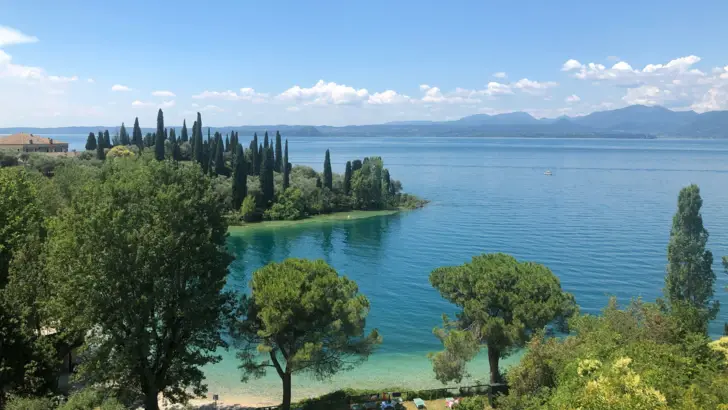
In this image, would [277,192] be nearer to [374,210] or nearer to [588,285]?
[374,210]

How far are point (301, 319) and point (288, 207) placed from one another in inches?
2521

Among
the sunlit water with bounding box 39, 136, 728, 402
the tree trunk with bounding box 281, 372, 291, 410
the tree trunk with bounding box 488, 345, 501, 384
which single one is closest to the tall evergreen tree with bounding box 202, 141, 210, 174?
the sunlit water with bounding box 39, 136, 728, 402

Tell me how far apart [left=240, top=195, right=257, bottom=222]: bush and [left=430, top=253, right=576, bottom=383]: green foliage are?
193 feet

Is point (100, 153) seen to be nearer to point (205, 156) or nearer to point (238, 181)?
point (205, 156)

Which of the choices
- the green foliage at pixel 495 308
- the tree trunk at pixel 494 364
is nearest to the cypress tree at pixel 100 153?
the green foliage at pixel 495 308

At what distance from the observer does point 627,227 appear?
243ft

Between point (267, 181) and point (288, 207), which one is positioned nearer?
point (288, 207)

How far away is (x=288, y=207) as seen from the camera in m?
85.8

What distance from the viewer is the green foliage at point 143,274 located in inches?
770

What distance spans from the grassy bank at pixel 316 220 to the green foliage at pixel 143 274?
169ft

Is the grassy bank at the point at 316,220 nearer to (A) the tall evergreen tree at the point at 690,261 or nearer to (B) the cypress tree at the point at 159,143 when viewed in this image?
(B) the cypress tree at the point at 159,143

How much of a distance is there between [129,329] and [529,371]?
1588 centimetres

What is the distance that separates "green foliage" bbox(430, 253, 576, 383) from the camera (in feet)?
75.3

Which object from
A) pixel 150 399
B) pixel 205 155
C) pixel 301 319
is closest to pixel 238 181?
pixel 205 155
